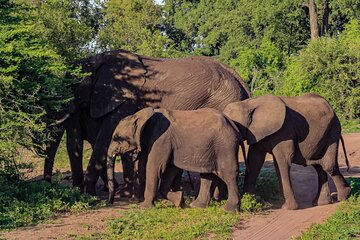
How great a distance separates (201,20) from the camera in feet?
127

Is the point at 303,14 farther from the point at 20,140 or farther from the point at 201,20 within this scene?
the point at 20,140

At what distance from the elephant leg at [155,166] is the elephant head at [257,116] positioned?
1.29m

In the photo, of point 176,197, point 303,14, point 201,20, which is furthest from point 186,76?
point 201,20

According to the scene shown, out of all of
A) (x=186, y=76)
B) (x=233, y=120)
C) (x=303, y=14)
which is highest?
(x=303, y=14)

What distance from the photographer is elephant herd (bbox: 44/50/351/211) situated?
9469 mm

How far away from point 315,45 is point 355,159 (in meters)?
9.57

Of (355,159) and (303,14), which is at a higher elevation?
(303,14)

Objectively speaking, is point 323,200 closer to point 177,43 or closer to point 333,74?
point 333,74

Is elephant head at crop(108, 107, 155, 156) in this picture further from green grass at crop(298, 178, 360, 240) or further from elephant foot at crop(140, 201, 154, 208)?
green grass at crop(298, 178, 360, 240)

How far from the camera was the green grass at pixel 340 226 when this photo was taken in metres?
7.76

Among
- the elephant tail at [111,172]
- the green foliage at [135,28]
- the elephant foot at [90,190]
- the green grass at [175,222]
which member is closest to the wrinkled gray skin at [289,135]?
the green grass at [175,222]

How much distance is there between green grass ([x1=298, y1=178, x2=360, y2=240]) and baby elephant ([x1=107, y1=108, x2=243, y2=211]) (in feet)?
4.87

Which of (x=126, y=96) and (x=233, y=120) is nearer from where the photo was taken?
(x=233, y=120)

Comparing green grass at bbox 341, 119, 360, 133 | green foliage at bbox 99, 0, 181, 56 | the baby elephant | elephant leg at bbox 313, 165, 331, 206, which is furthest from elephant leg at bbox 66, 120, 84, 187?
green grass at bbox 341, 119, 360, 133
